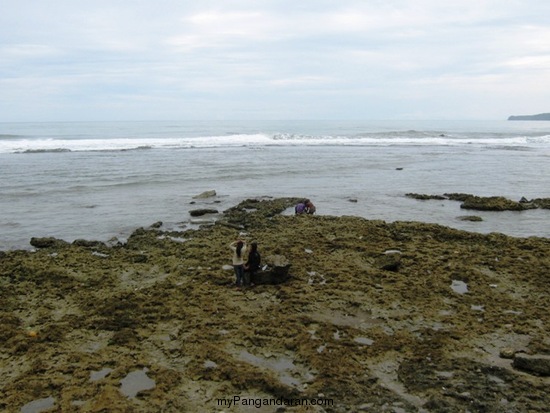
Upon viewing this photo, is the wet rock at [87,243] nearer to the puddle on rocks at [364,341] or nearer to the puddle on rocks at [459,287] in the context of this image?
the puddle on rocks at [364,341]

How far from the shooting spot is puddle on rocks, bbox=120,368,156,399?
761 centimetres

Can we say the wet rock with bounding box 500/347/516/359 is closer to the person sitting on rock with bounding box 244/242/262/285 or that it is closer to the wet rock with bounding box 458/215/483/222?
the person sitting on rock with bounding box 244/242/262/285

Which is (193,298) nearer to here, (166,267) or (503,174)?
(166,267)

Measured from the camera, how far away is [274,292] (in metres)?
11.8

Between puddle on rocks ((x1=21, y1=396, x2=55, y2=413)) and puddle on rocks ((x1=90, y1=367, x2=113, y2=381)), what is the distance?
Answer: 0.72 meters

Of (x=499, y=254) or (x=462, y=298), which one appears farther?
(x=499, y=254)

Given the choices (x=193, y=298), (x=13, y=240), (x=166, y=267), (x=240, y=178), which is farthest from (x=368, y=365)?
(x=240, y=178)

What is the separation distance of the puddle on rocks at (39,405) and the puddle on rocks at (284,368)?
3025 millimetres

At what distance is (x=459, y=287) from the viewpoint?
1206 centimetres

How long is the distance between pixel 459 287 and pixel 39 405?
9378 mm

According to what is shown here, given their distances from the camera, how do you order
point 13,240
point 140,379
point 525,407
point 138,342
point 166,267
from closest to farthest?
1. point 525,407
2. point 140,379
3. point 138,342
4. point 166,267
5. point 13,240

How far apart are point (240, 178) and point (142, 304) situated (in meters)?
24.2

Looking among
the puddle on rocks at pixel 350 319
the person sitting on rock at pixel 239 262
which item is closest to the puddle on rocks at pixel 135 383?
the puddle on rocks at pixel 350 319

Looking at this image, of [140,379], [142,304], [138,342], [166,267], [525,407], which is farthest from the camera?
[166,267]
